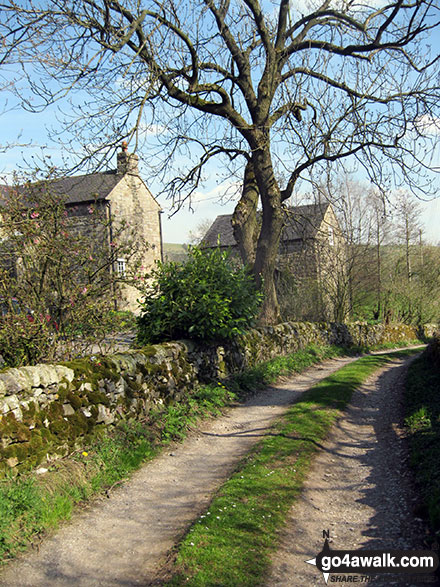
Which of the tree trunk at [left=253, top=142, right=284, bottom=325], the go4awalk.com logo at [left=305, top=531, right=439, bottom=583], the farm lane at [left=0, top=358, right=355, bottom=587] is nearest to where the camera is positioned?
the go4awalk.com logo at [left=305, top=531, right=439, bottom=583]

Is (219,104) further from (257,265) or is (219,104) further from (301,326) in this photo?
(301,326)

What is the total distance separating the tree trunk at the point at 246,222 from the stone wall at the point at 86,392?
4.93m

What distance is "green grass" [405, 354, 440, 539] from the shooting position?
4844 mm

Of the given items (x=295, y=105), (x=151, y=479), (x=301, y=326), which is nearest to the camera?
(x=151, y=479)

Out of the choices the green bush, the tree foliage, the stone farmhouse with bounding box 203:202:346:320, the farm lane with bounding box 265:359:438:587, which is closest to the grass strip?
the farm lane with bounding box 265:359:438:587

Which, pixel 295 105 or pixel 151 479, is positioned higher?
pixel 295 105

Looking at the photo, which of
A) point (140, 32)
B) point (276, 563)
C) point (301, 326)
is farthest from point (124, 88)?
point (301, 326)

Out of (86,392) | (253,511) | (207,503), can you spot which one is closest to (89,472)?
(86,392)

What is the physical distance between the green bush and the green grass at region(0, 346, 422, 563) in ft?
4.24

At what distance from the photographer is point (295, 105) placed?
1306cm

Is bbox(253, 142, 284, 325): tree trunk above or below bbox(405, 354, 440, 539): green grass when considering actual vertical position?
above

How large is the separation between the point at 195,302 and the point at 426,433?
4917mm

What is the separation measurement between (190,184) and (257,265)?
331cm

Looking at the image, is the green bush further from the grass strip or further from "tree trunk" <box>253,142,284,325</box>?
"tree trunk" <box>253,142,284,325</box>
